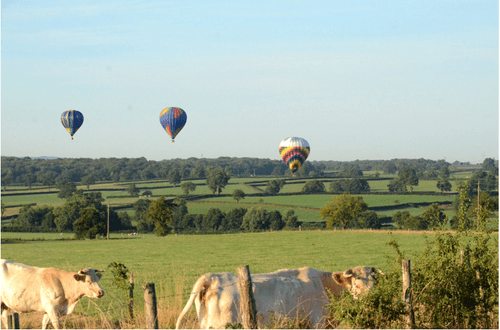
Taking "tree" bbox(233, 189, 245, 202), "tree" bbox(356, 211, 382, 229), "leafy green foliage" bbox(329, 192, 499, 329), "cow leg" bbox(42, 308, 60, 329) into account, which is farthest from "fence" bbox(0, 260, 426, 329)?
"tree" bbox(233, 189, 245, 202)

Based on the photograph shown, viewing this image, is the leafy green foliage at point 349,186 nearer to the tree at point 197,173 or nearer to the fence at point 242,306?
the tree at point 197,173

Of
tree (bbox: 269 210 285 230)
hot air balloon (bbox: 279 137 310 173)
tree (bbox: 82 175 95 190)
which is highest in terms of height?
hot air balloon (bbox: 279 137 310 173)

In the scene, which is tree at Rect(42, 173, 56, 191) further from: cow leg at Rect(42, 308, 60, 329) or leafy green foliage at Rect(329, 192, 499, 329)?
leafy green foliage at Rect(329, 192, 499, 329)

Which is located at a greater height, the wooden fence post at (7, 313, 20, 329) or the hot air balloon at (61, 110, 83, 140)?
the hot air balloon at (61, 110, 83, 140)

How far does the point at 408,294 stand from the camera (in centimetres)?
901

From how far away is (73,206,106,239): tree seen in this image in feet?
264

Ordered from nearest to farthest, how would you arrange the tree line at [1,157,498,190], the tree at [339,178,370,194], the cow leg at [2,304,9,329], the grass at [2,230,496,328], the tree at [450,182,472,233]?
the tree at [450,182,472,233] → the cow leg at [2,304,9,329] → the grass at [2,230,496,328] → the tree at [339,178,370,194] → the tree line at [1,157,498,190]

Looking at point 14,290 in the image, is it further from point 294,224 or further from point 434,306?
point 294,224

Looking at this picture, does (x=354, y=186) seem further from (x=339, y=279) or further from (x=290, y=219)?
(x=339, y=279)

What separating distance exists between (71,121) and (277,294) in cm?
6972

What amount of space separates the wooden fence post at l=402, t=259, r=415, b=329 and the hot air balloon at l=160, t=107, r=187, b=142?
5905 centimetres

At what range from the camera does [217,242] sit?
59344 millimetres

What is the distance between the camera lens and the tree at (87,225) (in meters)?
80.6

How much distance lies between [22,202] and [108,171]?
57.8 metres
